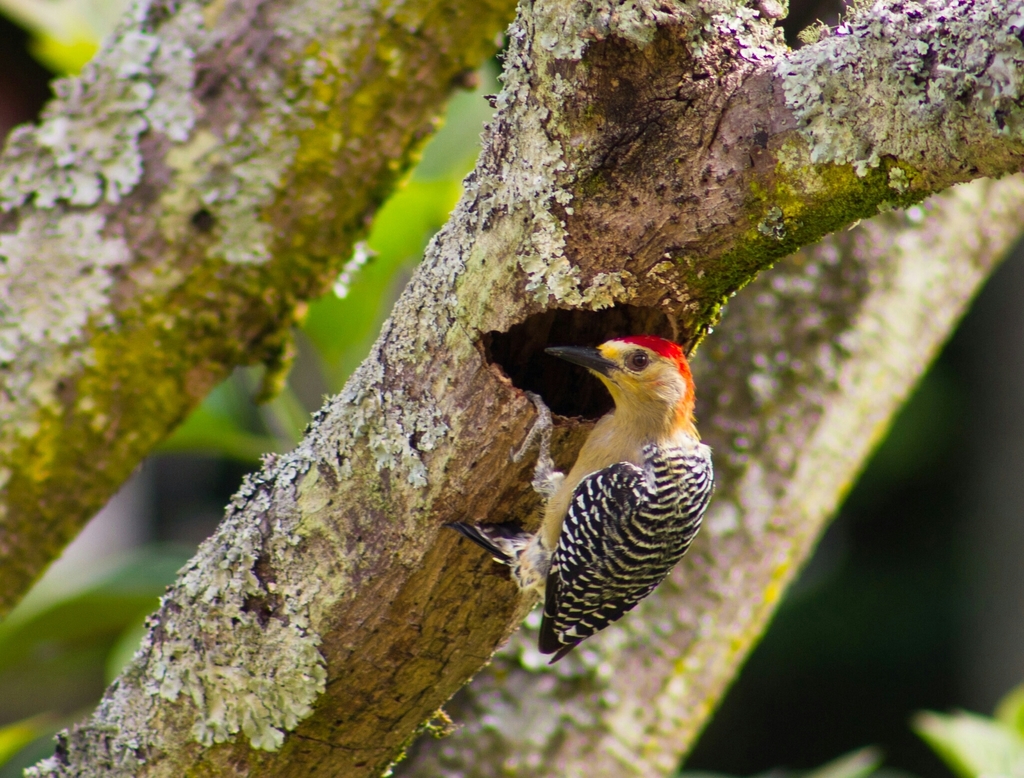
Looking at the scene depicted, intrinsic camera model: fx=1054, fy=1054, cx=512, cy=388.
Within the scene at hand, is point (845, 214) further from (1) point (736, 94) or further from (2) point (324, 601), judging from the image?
(2) point (324, 601)

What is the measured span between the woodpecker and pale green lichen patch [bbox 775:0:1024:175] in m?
0.58

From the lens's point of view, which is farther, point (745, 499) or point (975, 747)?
point (745, 499)

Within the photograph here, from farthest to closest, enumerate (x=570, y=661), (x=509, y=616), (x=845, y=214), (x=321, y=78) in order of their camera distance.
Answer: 1. (x=570, y=661)
2. (x=321, y=78)
3. (x=509, y=616)
4. (x=845, y=214)

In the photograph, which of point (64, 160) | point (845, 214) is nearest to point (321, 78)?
point (64, 160)

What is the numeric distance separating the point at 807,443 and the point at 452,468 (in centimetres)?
158

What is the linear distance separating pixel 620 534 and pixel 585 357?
0.41 metres

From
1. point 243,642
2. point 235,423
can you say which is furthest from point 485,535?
point 235,423

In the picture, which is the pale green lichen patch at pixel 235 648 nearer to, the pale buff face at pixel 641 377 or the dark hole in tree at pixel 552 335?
the dark hole in tree at pixel 552 335

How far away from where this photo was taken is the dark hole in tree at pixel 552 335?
1.87 meters

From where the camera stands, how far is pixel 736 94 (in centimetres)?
156

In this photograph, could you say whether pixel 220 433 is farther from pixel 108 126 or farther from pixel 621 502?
pixel 621 502

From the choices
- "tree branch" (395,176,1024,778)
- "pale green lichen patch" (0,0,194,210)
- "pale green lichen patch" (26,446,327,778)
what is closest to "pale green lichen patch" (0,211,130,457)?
"pale green lichen patch" (0,0,194,210)

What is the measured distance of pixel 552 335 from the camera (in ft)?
6.53

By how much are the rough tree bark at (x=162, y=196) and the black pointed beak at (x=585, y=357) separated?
98 centimetres
